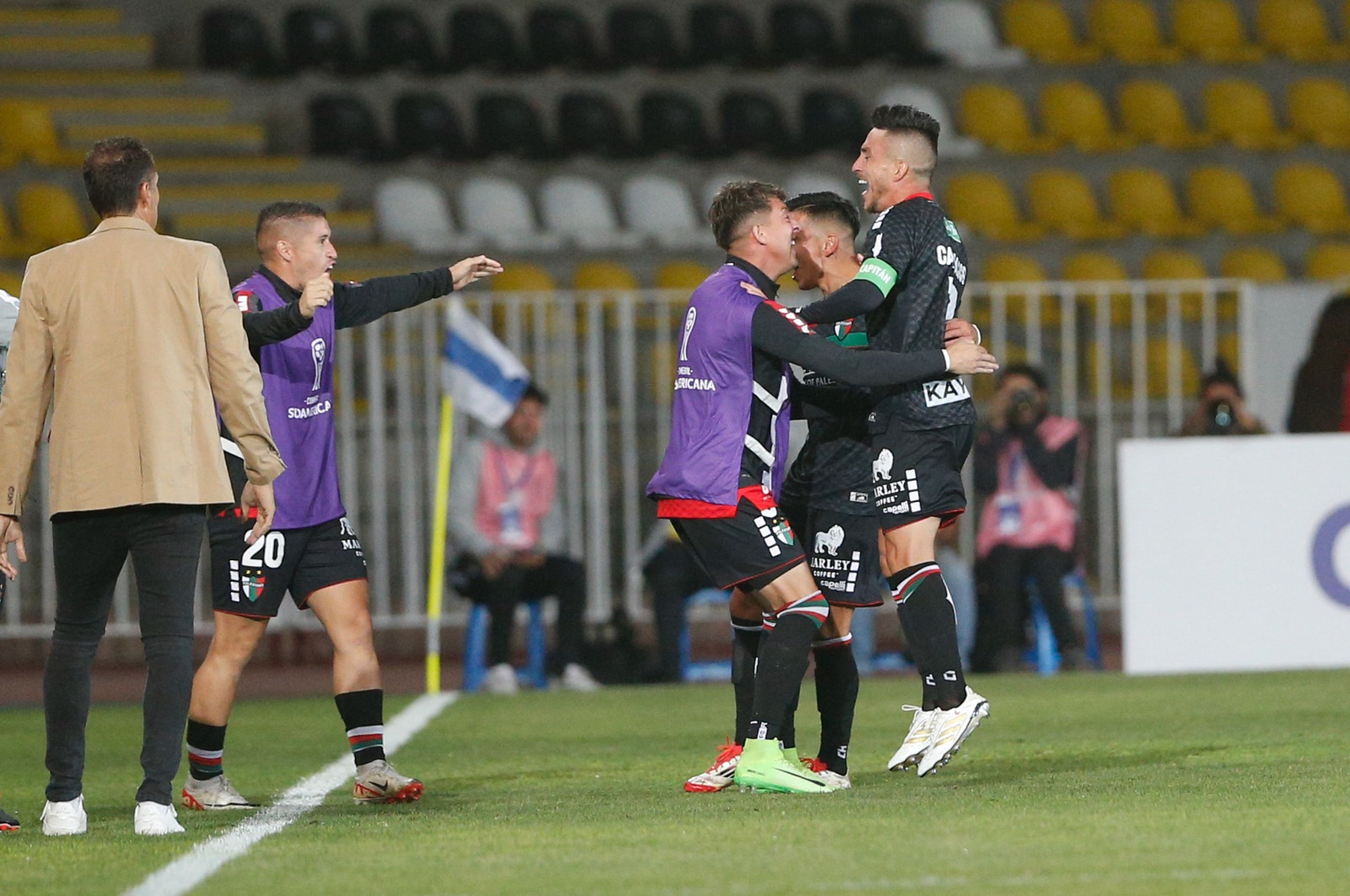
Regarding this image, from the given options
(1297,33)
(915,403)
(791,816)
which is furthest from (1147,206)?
(791,816)

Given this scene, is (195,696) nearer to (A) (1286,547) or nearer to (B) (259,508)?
(B) (259,508)

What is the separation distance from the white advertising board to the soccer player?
5399 millimetres

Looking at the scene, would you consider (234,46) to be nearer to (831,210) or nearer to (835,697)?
(831,210)

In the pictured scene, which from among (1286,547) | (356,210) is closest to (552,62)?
(356,210)

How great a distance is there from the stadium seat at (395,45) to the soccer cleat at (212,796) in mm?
11666

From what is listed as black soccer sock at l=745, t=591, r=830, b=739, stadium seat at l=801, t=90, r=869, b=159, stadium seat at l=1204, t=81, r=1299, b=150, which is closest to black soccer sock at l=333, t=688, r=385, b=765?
black soccer sock at l=745, t=591, r=830, b=739

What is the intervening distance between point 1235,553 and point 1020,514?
1418 mm

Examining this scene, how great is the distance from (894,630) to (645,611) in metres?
1.78

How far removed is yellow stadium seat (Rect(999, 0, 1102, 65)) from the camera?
58.4 feet

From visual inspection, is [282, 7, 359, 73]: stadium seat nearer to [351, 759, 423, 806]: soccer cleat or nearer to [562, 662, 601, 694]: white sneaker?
[562, 662, 601, 694]: white sneaker

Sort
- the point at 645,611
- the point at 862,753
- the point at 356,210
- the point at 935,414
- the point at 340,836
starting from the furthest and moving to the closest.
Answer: the point at 356,210 < the point at 645,611 < the point at 862,753 < the point at 935,414 < the point at 340,836

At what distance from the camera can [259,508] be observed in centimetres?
536

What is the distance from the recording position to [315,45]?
16844 millimetres

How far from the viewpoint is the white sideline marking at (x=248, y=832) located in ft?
14.2
